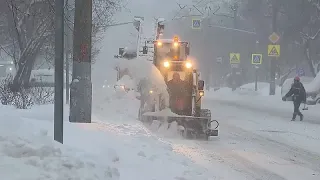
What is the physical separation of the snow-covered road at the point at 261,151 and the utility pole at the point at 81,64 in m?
2.34

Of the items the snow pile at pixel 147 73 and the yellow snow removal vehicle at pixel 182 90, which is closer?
the yellow snow removal vehicle at pixel 182 90

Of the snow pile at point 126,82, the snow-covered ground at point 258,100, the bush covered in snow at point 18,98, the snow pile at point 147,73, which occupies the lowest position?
the snow-covered ground at point 258,100

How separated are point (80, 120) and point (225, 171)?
3851 mm

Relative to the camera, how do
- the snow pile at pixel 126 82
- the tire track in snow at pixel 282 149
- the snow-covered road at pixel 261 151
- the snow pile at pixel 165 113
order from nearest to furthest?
the snow-covered road at pixel 261 151 < the tire track in snow at pixel 282 149 < the snow pile at pixel 165 113 < the snow pile at pixel 126 82

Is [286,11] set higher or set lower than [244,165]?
higher

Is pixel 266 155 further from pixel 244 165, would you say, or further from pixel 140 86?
pixel 140 86

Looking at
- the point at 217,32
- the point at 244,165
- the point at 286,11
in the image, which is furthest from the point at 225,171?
the point at 217,32

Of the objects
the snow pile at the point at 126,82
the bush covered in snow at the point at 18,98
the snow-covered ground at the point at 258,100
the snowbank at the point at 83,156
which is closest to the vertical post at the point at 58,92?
the snowbank at the point at 83,156

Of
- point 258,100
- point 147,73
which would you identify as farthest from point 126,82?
point 258,100

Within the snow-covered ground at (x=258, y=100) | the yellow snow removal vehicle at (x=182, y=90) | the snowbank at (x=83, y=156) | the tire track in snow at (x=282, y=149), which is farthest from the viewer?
the snow-covered ground at (x=258, y=100)

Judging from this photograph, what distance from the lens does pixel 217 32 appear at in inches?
2459

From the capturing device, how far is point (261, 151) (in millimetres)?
10828

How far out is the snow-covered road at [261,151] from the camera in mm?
8508

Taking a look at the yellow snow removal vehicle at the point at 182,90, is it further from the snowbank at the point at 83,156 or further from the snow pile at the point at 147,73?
the snowbank at the point at 83,156
